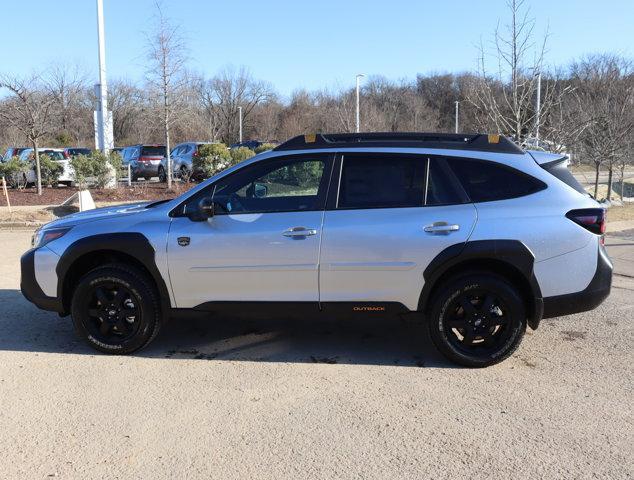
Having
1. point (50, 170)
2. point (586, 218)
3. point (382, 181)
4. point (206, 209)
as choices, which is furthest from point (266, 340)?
point (50, 170)

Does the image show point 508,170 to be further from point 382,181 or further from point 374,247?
point 374,247

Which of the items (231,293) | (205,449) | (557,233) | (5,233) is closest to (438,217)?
(557,233)

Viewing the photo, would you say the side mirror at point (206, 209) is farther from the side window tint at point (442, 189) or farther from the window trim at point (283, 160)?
the side window tint at point (442, 189)

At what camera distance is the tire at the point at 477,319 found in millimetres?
4480

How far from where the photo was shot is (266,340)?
530 centimetres

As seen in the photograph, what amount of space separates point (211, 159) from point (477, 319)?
14738 millimetres

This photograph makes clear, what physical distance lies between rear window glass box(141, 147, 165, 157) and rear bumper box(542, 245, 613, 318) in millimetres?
22847

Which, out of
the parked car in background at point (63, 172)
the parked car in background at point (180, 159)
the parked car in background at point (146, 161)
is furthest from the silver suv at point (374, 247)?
the parked car in background at point (146, 161)

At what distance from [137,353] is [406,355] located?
228 cm

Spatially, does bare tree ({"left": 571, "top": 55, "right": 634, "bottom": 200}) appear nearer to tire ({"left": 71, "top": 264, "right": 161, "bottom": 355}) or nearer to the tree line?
the tree line

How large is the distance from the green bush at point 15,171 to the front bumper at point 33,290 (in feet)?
49.1

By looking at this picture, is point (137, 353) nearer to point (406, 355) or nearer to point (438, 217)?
point (406, 355)

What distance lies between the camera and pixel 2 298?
6.82 m

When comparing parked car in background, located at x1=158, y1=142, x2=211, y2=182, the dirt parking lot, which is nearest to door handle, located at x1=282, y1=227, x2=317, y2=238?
the dirt parking lot
